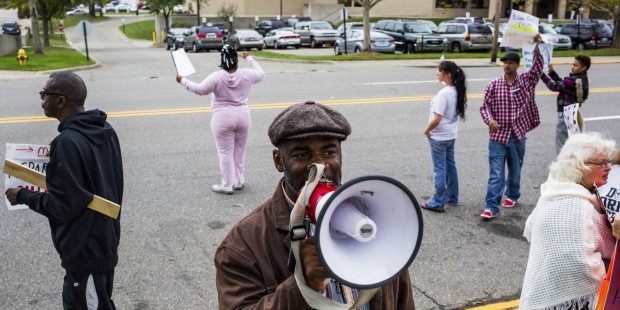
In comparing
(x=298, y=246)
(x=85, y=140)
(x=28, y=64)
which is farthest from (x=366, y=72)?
(x=298, y=246)

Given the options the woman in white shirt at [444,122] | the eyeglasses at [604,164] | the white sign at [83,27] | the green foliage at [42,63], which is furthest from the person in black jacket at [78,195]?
the white sign at [83,27]

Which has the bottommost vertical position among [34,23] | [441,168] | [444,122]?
[441,168]

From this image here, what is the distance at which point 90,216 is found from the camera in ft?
10.8

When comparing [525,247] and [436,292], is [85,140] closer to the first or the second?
[436,292]

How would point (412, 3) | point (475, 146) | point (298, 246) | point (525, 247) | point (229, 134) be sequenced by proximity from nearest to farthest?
point (298, 246) < point (525, 247) < point (229, 134) < point (475, 146) < point (412, 3)

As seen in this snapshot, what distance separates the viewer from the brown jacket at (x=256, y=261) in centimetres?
181

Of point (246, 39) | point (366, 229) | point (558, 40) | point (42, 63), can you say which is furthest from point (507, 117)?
point (246, 39)

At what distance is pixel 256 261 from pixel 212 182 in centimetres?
576

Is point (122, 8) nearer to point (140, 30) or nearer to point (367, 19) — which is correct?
point (140, 30)

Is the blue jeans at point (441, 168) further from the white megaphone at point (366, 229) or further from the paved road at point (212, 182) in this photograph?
the white megaphone at point (366, 229)

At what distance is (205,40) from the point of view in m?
32.4

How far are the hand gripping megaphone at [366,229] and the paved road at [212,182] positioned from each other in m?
3.17

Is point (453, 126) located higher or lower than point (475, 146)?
higher

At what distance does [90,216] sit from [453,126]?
4.37 m
